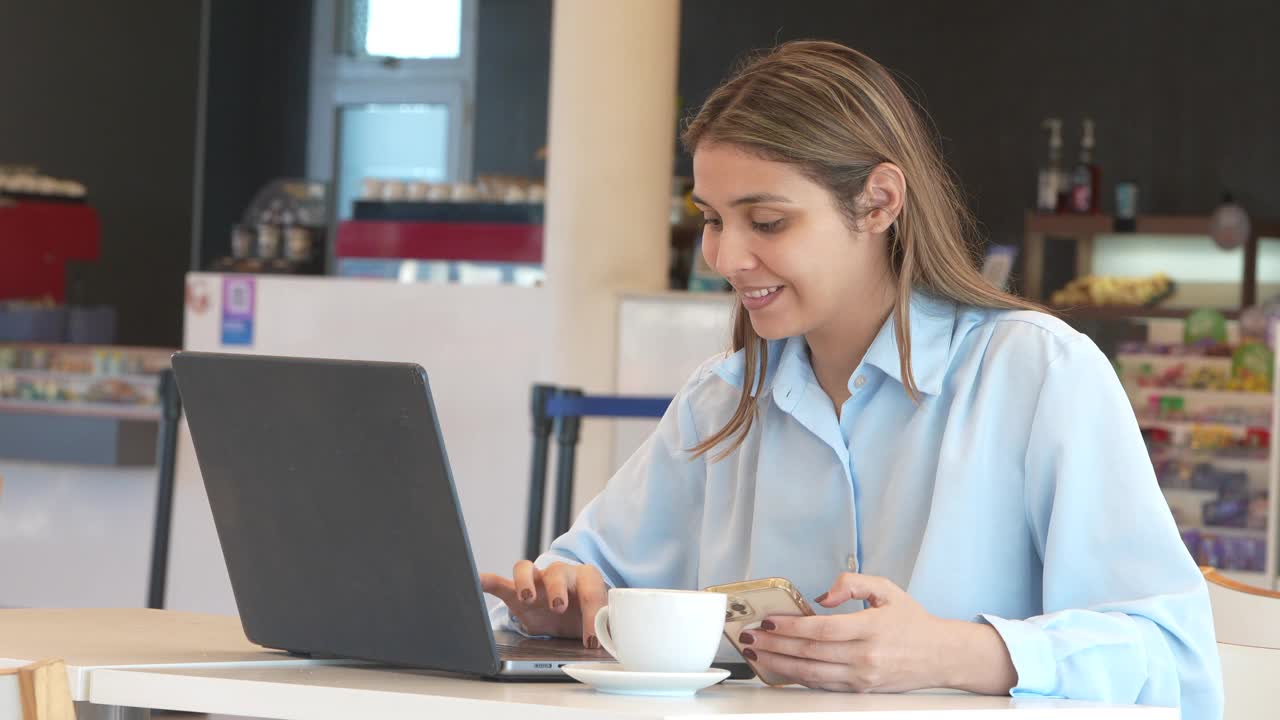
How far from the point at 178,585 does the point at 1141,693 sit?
4344mm

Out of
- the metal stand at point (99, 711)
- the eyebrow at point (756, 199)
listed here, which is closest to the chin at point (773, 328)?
the eyebrow at point (756, 199)

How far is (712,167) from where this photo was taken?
4.74ft

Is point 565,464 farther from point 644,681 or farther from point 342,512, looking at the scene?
point 644,681

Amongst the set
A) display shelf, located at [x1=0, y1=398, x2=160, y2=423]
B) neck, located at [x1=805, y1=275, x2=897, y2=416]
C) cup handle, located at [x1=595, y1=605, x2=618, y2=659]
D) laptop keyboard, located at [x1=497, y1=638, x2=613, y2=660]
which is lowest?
display shelf, located at [x1=0, y1=398, x2=160, y2=423]

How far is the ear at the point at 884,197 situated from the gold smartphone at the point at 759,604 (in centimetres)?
46

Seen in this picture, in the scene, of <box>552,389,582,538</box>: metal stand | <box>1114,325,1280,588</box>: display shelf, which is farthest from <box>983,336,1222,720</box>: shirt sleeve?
<box>1114,325,1280,588</box>: display shelf

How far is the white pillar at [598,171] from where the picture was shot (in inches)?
190

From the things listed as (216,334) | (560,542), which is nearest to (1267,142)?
(216,334)

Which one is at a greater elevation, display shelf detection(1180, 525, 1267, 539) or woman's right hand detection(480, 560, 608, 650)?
woman's right hand detection(480, 560, 608, 650)

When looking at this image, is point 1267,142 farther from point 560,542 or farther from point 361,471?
point 361,471

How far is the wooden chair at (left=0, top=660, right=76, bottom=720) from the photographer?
100cm

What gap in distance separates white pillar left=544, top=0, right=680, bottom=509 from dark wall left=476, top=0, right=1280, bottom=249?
2.79 m

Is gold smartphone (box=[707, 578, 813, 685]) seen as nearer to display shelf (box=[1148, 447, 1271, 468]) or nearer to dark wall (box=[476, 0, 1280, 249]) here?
display shelf (box=[1148, 447, 1271, 468])

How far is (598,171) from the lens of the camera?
16.1 feet
